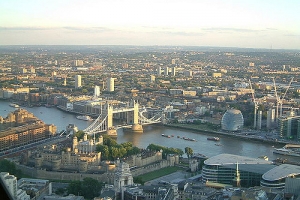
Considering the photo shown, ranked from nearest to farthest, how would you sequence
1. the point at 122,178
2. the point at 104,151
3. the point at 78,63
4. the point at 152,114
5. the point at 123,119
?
1. the point at 122,178
2. the point at 104,151
3. the point at 123,119
4. the point at 152,114
5. the point at 78,63

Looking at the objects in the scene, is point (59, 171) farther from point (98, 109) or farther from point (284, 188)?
point (98, 109)

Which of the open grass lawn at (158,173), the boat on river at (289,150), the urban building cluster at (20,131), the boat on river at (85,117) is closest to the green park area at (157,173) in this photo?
the open grass lawn at (158,173)

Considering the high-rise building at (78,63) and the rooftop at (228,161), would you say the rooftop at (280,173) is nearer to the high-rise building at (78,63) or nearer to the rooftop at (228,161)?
the rooftop at (228,161)

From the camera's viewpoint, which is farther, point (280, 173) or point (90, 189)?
point (280, 173)

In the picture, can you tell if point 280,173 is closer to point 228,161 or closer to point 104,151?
point 228,161

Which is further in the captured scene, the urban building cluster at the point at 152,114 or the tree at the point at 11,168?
the tree at the point at 11,168

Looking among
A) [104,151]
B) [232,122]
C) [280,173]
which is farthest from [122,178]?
[232,122]

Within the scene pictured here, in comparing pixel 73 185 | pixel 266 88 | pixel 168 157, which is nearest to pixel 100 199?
pixel 73 185
